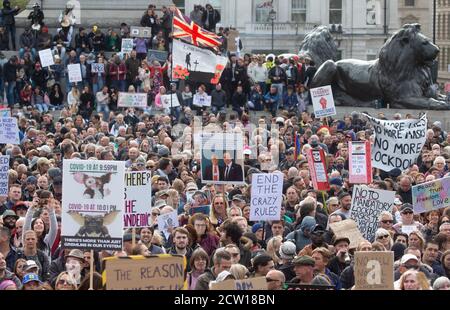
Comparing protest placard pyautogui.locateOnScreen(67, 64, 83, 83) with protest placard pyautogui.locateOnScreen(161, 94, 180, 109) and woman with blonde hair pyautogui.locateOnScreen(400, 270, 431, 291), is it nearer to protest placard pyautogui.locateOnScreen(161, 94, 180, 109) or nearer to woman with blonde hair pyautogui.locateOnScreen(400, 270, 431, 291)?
protest placard pyautogui.locateOnScreen(161, 94, 180, 109)

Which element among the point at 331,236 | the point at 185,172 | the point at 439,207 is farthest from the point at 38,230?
the point at 185,172

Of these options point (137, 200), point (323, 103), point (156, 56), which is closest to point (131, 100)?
point (156, 56)

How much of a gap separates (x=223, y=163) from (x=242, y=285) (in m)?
9.24

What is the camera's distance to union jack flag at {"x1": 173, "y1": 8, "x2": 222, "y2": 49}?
1286 inches

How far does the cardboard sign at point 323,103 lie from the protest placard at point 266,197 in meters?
13.7

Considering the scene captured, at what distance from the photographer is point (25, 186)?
2219cm

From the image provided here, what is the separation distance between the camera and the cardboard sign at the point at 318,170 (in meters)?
21.8

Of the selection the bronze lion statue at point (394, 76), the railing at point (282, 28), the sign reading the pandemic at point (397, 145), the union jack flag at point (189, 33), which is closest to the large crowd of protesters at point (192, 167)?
the sign reading the pandemic at point (397, 145)

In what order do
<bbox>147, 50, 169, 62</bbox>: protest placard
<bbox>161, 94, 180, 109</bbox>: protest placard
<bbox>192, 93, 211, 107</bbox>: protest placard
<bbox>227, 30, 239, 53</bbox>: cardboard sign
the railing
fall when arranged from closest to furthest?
<bbox>161, 94, 180, 109</bbox>: protest placard < <bbox>192, 93, 211, 107</bbox>: protest placard < <bbox>147, 50, 169, 62</bbox>: protest placard < <bbox>227, 30, 239, 53</bbox>: cardboard sign < the railing

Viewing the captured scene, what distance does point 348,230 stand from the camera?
1698 cm

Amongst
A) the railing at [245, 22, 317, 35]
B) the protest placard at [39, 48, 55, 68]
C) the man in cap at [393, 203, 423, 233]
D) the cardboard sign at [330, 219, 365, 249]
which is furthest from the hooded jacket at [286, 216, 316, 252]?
the railing at [245, 22, 317, 35]

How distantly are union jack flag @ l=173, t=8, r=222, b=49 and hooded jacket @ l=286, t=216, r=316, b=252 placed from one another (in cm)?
1496

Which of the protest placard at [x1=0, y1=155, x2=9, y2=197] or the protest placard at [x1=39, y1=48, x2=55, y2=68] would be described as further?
the protest placard at [x1=39, y1=48, x2=55, y2=68]

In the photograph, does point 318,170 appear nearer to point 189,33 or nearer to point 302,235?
point 302,235
